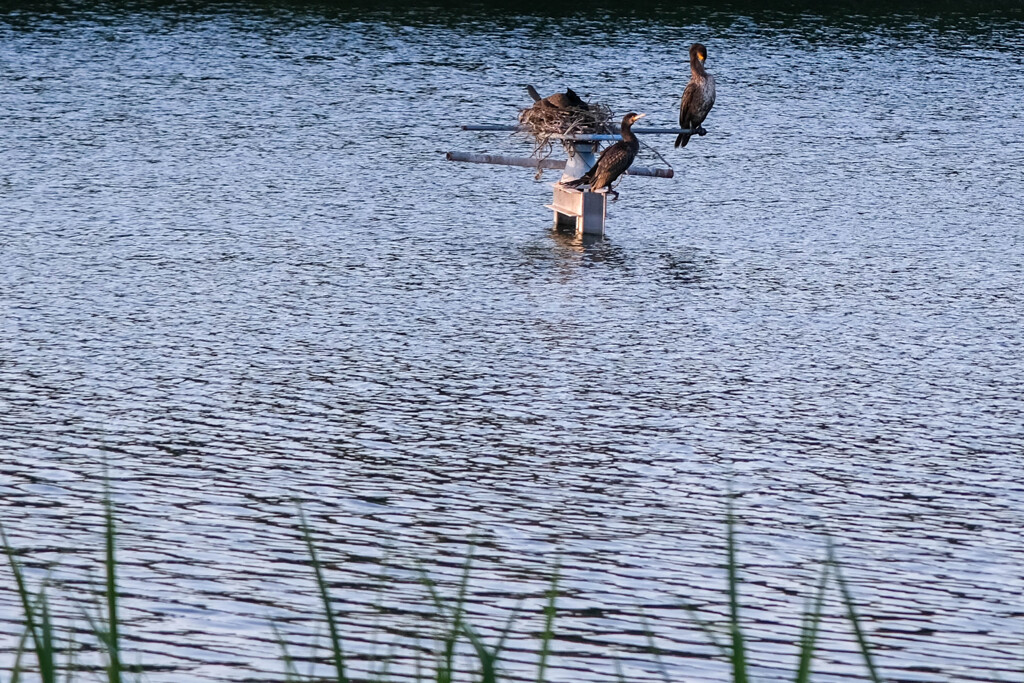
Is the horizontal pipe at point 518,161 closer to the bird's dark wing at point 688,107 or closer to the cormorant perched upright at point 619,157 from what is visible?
the bird's dark wing at point 688,107

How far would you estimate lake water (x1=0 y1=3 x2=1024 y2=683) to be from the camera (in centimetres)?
851

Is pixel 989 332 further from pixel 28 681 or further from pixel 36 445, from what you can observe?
pixel 28 681

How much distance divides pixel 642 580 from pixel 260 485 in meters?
2.88

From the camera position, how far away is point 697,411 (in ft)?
41.3

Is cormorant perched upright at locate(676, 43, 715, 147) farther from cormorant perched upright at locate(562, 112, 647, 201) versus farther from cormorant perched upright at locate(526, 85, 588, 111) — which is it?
cormorant perched upright at locate(526, 85, 588, 111)

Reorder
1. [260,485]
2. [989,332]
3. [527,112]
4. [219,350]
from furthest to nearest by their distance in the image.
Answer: [527,112]
[989,332]
[219,350]
[260,485]

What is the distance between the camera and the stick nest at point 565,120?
1933 cm

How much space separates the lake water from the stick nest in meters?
1.49

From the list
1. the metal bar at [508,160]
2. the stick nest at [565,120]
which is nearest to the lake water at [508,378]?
the metal bar at [508,160]

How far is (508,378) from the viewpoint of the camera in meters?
13.6

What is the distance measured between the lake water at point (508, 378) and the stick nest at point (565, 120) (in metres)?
1.49

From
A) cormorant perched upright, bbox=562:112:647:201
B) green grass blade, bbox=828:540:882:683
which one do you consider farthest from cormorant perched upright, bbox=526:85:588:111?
green grass blade, bbox=828:540:882:683

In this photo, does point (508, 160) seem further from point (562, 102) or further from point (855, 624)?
point (855, 624)

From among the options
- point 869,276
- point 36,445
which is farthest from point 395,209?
point 36,445
